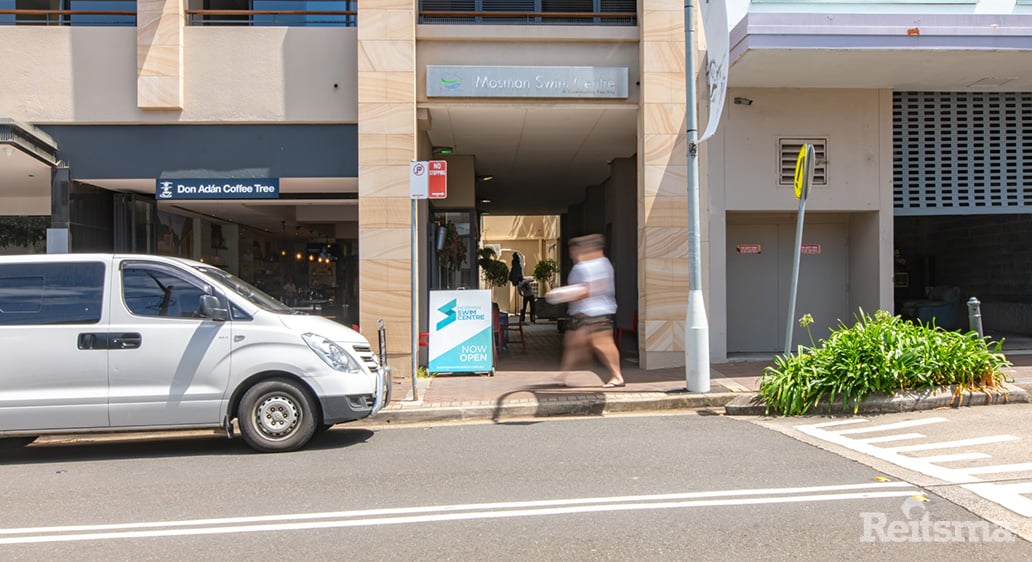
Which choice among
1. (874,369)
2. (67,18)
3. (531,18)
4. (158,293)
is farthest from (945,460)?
(67,18)

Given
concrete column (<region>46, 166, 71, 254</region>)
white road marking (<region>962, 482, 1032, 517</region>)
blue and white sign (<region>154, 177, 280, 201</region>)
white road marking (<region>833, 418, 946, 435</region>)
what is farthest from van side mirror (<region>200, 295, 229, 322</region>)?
white road marking (<region>962, 482, 1032, 517</region>)

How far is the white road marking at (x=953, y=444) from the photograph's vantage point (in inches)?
256

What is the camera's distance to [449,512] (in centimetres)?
508

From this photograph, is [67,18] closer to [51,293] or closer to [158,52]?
[158,52]

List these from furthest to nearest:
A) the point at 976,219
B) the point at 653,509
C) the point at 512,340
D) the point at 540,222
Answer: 1. the point at 540,222
2. the point at 512,340
3. the point at 976,219
4. the point at 653,509

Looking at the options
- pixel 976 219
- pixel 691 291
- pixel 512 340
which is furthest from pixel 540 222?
pixel 691 291

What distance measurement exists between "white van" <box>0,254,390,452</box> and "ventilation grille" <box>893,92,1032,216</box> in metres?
9.63

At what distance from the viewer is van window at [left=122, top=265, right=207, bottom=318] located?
6992 mm

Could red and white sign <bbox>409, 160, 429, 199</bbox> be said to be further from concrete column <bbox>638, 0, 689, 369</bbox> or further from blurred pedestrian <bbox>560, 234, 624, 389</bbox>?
concrete column <bbox>638, 0, 689, 369</bbox>

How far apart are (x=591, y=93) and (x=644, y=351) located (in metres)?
3.94

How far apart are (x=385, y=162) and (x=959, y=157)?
906 cm

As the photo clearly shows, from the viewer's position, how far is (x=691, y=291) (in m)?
9.10

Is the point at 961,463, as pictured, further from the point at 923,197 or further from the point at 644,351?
the point at 923,197

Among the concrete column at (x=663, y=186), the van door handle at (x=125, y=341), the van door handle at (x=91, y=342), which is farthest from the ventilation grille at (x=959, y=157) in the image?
the van door handle at (x=91, y=342)
